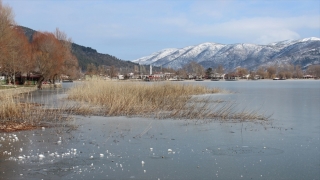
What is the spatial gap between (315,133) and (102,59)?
18070cm

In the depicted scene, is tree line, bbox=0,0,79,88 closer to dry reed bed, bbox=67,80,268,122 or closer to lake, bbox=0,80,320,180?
dry reed bed, bbox=67,80,268,122

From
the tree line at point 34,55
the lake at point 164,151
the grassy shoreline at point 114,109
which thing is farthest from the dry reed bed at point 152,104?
the tree line at point 34,55

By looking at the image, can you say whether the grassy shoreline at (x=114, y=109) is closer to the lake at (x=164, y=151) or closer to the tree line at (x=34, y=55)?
the lake at (x=164, y=151)

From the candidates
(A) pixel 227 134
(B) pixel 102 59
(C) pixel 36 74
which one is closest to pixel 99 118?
(A) pixel 227 134

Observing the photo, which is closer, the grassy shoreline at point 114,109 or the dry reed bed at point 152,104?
the grassy shoreline at point 114,109

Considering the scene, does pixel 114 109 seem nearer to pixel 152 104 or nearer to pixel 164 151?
pixel 152 104

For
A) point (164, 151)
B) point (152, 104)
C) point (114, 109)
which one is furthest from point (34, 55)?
point (164, 151)

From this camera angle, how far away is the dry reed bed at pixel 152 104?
16500mm

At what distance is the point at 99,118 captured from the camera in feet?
52.4

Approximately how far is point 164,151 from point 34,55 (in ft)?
169

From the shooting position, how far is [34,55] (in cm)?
5681

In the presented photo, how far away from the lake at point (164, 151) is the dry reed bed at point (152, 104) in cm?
229

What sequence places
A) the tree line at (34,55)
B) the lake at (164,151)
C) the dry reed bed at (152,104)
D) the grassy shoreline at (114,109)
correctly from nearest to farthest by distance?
the lake at (164,151) → the grassy shoreline at (114,109) → the dry reed bed at (152,104) → the tree line at (34,55)

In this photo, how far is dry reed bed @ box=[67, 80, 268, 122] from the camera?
16.5 metres
